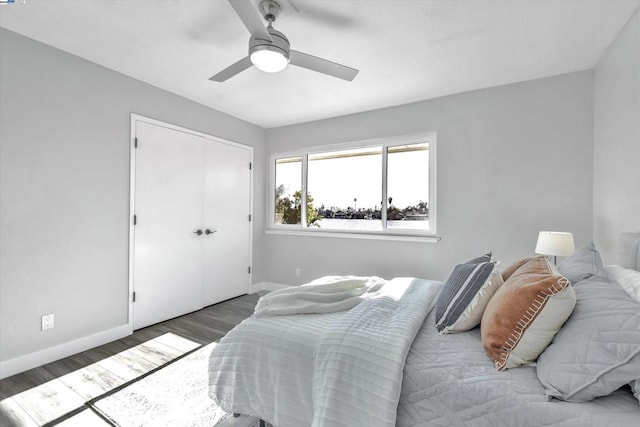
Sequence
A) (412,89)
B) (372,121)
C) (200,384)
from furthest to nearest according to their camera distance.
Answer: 1. (372,121)
2. (412,89)
3. (200,384)

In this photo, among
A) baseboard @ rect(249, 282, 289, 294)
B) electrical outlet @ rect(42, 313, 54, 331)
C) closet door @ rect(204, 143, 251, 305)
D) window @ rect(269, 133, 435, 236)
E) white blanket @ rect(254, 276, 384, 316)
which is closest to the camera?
white blanket @ rect(254, 276, 384, 316)

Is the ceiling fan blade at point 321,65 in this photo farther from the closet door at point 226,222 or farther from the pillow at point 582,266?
the closet door at point 226,222

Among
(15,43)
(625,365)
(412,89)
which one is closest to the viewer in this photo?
(625,365)

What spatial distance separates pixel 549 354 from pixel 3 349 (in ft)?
11.2

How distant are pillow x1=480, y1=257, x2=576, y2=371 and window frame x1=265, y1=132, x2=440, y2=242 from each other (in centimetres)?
215

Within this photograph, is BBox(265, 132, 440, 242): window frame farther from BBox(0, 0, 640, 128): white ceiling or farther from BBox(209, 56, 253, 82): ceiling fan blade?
BBox(209, 56, 253, 82): ceiling fan blade

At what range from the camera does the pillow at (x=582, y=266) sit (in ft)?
4.66

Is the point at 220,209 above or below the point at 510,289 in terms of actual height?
above

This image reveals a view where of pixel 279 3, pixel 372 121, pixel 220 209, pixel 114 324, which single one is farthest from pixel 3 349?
pixel 372 121

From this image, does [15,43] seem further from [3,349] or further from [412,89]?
[412,89]

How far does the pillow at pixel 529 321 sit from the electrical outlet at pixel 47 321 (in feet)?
10.4

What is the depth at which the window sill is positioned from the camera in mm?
3363

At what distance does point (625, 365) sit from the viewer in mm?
884

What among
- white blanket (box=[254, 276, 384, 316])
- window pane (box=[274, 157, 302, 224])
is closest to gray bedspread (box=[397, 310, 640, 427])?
white blanket (box=[254, 276, 384, 316])
